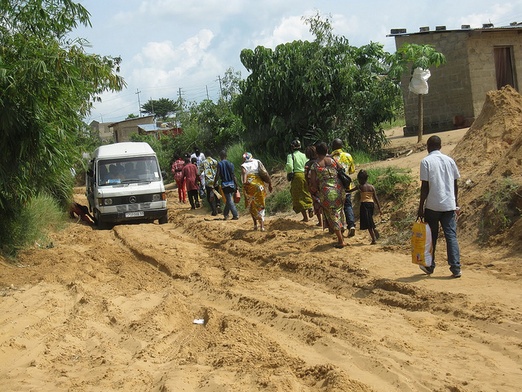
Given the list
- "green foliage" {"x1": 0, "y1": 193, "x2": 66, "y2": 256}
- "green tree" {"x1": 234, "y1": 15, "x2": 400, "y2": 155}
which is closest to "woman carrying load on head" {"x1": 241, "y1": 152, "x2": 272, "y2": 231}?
"green foliage" {"x1": 0, "y1": 193, "x2": 66, "y2": 256}

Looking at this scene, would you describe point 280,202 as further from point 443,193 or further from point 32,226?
point 443,193

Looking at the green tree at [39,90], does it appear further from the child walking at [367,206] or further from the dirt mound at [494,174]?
the dirt mound at [494,174]

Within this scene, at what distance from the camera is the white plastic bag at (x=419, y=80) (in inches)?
745

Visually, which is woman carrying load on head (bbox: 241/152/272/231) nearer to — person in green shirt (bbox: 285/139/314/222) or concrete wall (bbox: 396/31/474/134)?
person in green shirt (bbox: 285/139/314/222)

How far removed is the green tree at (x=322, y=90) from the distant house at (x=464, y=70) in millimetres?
2326

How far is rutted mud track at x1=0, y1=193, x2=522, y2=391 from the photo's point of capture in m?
5.31

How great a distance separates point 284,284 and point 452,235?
2171 millimetres

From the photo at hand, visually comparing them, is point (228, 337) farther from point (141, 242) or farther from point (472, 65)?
point (472, 65)

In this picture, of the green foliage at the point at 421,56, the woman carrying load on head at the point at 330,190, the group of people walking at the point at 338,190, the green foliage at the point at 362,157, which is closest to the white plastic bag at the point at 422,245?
the group of people walking at the point at 338,190

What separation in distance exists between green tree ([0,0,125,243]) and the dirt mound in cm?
599

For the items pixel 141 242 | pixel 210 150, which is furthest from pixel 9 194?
pixel 210 150

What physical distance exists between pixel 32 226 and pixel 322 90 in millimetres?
9528

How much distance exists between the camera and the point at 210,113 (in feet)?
98.8

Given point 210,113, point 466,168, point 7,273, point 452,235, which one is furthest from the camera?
point 210,113
